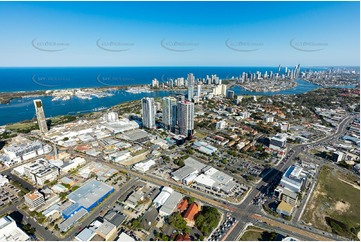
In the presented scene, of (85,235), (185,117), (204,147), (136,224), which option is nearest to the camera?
(85,235)

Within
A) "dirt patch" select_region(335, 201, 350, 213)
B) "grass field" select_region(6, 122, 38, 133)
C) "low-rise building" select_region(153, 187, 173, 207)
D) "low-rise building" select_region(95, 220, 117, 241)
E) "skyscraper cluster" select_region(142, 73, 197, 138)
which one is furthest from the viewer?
"grass field" select_region(6, 122, 38, 133)

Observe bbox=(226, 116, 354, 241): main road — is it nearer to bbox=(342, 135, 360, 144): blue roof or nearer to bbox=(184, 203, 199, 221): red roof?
bbox=(184, 203, 199, 221): red roof

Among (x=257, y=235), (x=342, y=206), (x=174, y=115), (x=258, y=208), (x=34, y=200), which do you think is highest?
(x=174, y=115)

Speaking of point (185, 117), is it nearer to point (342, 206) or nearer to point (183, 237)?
point (183, 237)

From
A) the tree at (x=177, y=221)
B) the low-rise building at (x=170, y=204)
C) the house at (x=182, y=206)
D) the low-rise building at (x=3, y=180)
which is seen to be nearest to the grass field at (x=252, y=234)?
the tree at (x=177, y=221)

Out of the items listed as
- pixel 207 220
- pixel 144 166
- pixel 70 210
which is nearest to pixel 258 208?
pixel 207 220

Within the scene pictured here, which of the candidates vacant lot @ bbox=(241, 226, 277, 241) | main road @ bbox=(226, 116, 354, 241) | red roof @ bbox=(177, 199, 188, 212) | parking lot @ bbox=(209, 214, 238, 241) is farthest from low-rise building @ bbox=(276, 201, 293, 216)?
red roof @ bbox=(177, 199, 188, 212)

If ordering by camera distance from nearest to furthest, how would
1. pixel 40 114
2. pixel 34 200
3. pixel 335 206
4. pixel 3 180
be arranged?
pixel 34 200 < pixel 335 206 < pixel 3 180 < pixel 40 114
